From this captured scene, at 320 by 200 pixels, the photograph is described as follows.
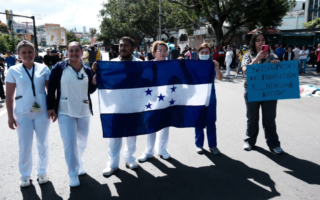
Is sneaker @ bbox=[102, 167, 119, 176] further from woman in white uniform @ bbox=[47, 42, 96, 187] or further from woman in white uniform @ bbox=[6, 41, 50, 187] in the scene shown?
woman in white uniform @ bbox=[6, 41, 50, 187]

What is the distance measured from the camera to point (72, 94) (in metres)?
3.42

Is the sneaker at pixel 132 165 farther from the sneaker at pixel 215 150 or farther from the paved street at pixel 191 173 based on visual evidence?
the sneaker at pixel 215 150

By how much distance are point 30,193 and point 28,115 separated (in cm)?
99

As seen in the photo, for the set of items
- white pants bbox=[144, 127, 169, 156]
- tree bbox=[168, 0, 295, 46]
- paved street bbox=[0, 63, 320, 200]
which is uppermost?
tree bbox=[168, 0, 295, 46]

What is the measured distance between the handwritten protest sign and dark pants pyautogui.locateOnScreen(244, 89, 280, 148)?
152 millimetres

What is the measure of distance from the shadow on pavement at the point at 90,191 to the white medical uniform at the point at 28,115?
0.57 metres

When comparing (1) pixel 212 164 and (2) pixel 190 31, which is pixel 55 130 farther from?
(2) pixel 190 31

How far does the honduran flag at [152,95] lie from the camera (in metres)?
3.73

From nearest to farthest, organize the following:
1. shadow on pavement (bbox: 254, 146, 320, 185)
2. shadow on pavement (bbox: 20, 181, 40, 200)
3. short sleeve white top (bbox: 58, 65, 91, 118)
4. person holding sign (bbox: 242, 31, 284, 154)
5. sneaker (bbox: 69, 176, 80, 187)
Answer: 1. shadow on pavement (bbox: 20, 181, 40, 200)
2. short sleeve white top (bbox: 58, 65, 91, 118)
3. sneaker (bbox: 69, 176, 80, 187)
4. shadow on pavement (bbox: 254, 146, 320, 185)
5. person holding sign (bbox: 242, 31, 284, 154)

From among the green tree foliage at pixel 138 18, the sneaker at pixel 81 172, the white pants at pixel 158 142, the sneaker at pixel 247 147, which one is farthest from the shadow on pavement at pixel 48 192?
the green tree foliage at pixel 138 18

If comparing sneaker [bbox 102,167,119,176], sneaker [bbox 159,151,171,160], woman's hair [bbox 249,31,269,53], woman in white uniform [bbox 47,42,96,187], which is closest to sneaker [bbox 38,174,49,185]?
woman in white uniform [bbox 47,42,96,187]

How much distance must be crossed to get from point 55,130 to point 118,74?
A: 3.17m

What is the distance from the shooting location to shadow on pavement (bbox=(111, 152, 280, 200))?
131 inches

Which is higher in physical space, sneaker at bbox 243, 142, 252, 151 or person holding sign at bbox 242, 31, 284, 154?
person holding sign at bbox 242, 31, 284, 154
